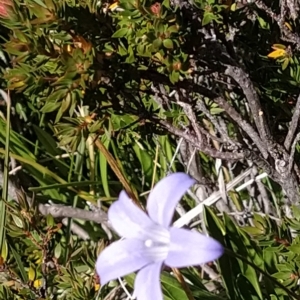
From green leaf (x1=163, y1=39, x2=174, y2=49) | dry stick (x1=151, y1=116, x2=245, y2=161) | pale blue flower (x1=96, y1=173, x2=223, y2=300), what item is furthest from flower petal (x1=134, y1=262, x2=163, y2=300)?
dry stick (x1=151, y1=116, x2=245, y2=161)

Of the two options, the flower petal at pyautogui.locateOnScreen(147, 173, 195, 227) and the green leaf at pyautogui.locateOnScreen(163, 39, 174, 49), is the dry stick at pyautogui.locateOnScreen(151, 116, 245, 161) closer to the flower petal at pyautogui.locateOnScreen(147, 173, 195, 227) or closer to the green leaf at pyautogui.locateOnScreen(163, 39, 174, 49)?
the green leaf at pyautogui.locateOnScreen(163, 39, 174, 49)

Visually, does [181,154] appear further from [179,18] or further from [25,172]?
[179,18]

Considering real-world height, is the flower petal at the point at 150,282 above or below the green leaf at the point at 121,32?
below

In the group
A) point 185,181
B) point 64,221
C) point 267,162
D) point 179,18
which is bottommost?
point 64,221

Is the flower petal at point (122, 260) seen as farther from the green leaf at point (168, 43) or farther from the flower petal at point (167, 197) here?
the green leaf at point (168, 43)

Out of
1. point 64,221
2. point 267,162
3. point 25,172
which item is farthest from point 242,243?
point 25,172

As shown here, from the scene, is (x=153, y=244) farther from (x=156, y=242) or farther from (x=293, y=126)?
(x=293, y=126)

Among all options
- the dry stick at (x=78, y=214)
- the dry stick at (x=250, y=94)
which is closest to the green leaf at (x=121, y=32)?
the dry stick at (x=250, y=94)
